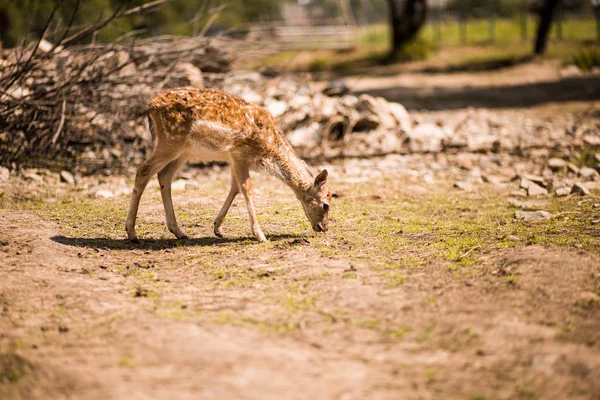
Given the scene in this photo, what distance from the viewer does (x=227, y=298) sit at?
5.28 meters

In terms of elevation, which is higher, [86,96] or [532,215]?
[86,96]

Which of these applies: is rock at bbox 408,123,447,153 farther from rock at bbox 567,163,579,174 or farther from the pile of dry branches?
the pile of dry branches

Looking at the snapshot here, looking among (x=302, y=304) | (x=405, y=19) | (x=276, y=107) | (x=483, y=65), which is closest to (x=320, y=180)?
(x=302, y=304)

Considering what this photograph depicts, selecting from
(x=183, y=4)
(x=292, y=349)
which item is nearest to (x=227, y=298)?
(x=292, y=349)

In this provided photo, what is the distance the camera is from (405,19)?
2577cm

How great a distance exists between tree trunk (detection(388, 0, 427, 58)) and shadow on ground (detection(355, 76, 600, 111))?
664 centimetres

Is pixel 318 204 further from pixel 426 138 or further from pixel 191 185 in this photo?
pixel 426 138

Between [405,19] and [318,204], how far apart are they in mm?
20201

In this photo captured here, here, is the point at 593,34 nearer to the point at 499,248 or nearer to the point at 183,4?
the point at 183,4

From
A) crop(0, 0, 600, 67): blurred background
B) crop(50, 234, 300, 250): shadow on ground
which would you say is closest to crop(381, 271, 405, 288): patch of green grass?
crop(50, 234, 300, 250): shadow on ground

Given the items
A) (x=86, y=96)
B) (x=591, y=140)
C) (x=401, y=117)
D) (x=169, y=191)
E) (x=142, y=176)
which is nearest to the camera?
(x=142, y=176)

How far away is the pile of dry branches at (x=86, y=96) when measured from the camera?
9.77m

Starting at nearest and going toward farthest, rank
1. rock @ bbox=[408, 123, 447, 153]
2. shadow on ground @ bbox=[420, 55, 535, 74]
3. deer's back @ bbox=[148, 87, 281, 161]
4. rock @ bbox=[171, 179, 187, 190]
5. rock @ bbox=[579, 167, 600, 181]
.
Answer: deer's back @ bbox=[148, 87, 281, 161] → rock @ bbox=[171, 179, 187, 190] → rock @ bbox=[579, 167, 600, 181] → rock @ bbox=[408, 123, 447, 153] → shadow on ground @ bbox=[420, 55, 535, 74]

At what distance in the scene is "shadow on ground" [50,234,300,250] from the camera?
671cm
